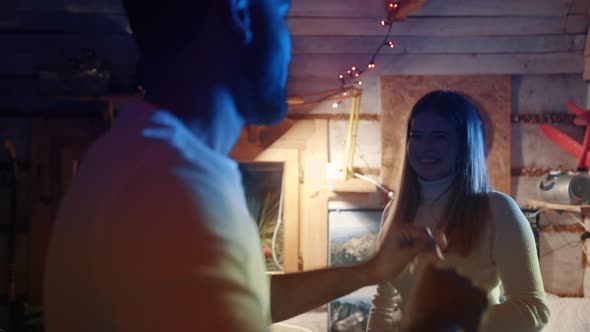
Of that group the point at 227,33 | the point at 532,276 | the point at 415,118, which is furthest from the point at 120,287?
the point at 415,118

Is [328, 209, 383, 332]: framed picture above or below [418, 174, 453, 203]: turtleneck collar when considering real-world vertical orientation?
below

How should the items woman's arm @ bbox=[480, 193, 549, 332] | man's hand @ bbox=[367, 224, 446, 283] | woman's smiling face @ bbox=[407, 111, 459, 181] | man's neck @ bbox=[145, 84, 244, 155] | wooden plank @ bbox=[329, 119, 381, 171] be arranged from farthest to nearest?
wooden plank @ bbox=[329, 119, 381, 171] → woman's smiling face @ bbox=[407, 111, 459, 181] → woman's arm @ bbox=[480, 193, 549, 332] → man's hand @ bbox=[367, 224, 446, 283] → man's neck @ bbox=[145, 84, 244, 155]

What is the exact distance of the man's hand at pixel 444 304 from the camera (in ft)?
3.48

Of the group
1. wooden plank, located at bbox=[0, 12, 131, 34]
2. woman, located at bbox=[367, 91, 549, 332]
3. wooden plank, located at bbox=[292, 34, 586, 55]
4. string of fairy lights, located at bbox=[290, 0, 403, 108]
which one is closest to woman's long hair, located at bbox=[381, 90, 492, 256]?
woman, located at bbox=[367, 91, 549, 332]

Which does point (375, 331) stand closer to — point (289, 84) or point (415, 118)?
point (415, 118)

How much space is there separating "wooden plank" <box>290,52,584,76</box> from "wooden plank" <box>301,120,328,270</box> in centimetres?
48

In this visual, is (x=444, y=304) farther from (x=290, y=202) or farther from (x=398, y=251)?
(x=290, y=202)

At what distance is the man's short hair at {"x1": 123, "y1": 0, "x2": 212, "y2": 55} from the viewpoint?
917mm

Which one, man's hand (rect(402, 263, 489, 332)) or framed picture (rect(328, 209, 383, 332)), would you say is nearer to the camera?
man's hand (rect(402, 263, 489, 332))

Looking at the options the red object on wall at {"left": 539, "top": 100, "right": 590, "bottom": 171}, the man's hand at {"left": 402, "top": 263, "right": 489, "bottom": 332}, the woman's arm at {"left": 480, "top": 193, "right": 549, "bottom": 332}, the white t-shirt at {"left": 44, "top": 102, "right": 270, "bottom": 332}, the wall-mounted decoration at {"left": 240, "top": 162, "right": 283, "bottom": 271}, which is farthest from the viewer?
the wall-mounted decoration at {"left": 240, "top": 162, "right": 283, "bottom": 271}

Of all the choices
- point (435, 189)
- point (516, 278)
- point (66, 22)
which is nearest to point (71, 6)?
point (66, 22)

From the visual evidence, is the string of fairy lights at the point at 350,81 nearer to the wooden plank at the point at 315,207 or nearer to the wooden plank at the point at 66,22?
the wooden plank at the point at 315,207

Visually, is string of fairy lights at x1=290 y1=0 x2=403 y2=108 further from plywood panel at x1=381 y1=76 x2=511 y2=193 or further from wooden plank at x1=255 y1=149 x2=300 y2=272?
wooden plank at x1=255 y1=149 x2=300 y2=272

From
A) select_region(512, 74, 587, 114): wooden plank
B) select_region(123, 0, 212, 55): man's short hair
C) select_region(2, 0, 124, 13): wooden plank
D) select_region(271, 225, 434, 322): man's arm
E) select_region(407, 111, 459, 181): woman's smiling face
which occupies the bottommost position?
select_region(271, 225, 434, 322): man's arm
